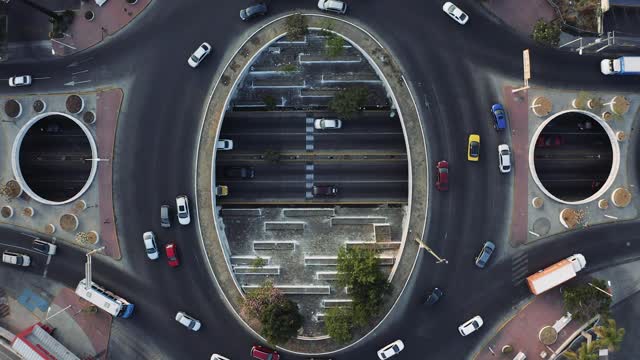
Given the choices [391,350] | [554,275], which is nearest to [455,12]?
[554,275]

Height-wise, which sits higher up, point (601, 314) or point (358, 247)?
point (358, 247)

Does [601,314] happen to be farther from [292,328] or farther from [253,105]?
[253,105]

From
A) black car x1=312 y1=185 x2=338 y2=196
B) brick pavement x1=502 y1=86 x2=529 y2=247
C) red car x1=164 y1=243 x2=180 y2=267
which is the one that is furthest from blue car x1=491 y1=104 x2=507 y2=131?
red car x1=164 y1=243 x2=180 y2=267

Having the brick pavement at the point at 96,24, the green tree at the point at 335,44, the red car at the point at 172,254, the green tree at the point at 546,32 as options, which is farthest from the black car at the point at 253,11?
the green tree at the point at 546,32

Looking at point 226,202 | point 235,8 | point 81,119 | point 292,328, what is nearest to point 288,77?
point 235,8

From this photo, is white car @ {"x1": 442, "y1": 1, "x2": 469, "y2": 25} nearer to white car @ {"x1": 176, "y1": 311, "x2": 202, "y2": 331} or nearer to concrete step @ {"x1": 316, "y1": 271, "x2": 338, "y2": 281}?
concrete step @ {"x1": 316, "y1": 271, "x2": 338, "y2": 281}

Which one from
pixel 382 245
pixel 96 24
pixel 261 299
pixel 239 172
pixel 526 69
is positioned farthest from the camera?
pixel 239 172

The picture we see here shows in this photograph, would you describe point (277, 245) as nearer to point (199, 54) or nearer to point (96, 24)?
point (199, 54)

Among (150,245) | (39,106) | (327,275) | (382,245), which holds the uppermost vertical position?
(39,106)
